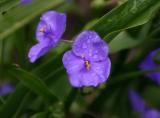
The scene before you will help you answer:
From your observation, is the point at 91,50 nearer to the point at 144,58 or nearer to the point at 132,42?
the point at 132,42

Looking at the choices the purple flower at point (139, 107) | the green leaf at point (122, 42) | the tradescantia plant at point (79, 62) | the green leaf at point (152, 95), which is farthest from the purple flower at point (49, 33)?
the green leaf at point (152, 95)

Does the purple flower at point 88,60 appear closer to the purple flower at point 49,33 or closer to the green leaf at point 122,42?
the purple flower at point 49,33

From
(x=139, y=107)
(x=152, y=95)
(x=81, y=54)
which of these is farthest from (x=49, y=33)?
(x=152, y=95)

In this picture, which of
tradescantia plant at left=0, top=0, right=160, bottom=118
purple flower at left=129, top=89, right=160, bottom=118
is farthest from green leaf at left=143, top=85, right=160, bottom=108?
purple flower at left=129, top=89, right=160, bottom=118

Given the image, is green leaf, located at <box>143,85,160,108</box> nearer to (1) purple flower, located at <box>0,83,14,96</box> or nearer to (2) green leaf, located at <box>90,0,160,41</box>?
(1) purple flower, located at <box>0,83,14,96</box>

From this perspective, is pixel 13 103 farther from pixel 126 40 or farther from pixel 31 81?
pixel 126 40

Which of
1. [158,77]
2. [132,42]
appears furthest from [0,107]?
[158,77]

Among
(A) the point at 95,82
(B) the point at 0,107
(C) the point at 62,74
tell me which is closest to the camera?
(A) the point at 95,82
